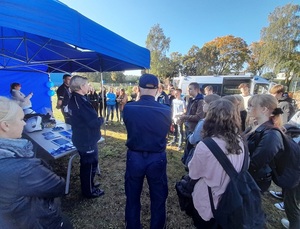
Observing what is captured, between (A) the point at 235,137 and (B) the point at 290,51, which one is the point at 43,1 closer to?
(A) the point at 235,137

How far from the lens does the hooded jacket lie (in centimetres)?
92

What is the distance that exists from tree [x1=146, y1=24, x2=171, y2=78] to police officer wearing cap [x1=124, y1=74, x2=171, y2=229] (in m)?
35.3

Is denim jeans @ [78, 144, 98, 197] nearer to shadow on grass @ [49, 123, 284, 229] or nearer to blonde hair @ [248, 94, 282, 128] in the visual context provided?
shadow on grass @ [49, 123, 284, 229]

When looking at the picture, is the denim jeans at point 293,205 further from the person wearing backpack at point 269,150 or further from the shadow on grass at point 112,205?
the shadow on grass at point 112,205

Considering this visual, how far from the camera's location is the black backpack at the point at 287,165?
5.35 ft

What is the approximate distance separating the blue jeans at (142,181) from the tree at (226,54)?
36.7 m

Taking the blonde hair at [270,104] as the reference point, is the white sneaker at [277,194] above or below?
below

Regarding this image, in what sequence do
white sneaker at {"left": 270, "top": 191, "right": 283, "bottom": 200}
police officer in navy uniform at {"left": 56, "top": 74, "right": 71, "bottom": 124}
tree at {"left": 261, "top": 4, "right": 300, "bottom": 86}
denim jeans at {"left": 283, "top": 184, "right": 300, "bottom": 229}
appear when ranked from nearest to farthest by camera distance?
1. denim jeans at {"left": 283, "top": 184, "right": 300, "bottom": 229}
2. white sneaker at {"left": 270, "top": 191, "right": 283, "bottom": 200}
3. police officer in navy uniform at {"left": 56, "top": 74, "right": 71, "bottom": 124}
4. tree at {"left": 261, "top": 4, "right": 300, "bottom": 86}

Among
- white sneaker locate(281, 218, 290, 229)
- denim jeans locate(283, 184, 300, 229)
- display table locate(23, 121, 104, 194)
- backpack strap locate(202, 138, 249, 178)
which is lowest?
white sneaker locate(281, 218, 290, 229)

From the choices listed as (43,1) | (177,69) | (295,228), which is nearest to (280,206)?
(295,228)

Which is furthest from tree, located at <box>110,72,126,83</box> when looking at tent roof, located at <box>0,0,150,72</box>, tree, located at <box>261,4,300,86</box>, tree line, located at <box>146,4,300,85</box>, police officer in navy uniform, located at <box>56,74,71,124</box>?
tent roof, located at <box>0,0,150,72</box>

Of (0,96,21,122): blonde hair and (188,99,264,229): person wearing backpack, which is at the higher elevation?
(0,96,21,122): blonde hair

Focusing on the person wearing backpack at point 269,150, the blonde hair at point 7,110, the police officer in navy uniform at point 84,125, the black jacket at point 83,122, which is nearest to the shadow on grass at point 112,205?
the police officer in navy uniform at point 84,125

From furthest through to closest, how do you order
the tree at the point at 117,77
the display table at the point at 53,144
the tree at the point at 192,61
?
the tree at the point at 117,77
the tree at the point at 192,61
the display table at the point at 53,144
